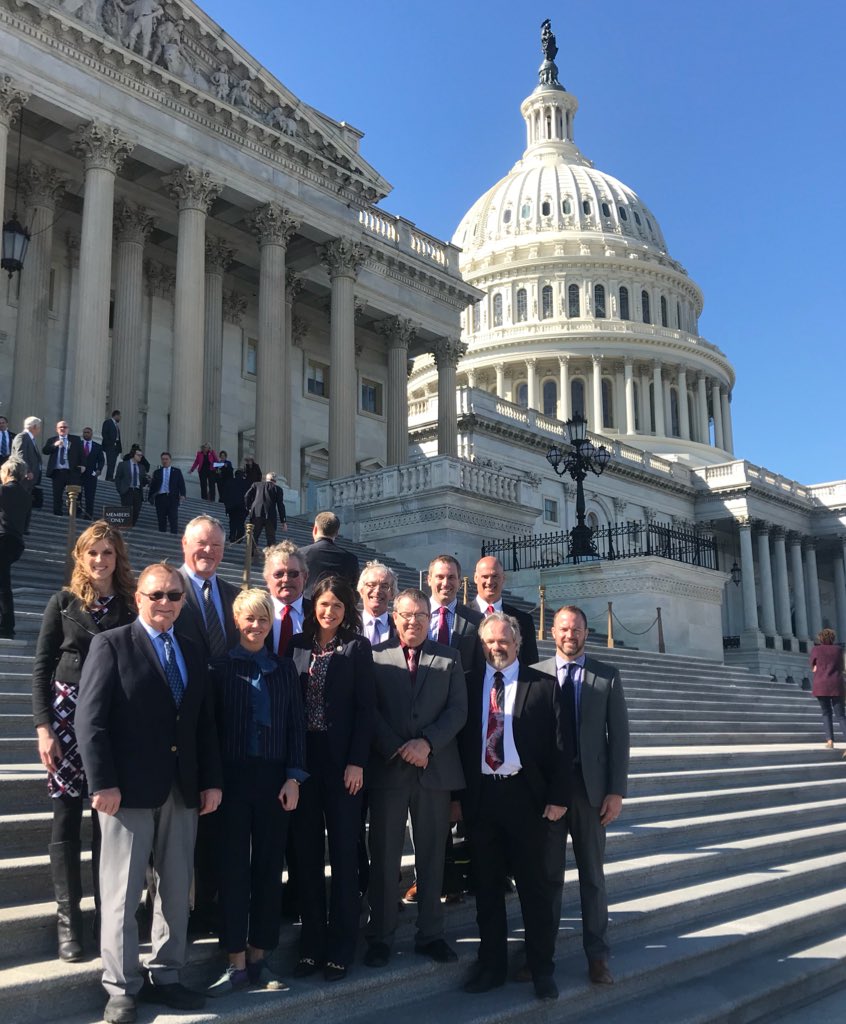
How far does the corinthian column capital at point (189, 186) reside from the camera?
2712 cm

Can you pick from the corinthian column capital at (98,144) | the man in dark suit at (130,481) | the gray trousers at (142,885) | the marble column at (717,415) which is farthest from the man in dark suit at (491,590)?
the marble column at (717,415)

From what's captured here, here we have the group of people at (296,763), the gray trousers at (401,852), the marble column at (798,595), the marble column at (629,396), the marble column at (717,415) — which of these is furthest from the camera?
the marble column at (717,415)

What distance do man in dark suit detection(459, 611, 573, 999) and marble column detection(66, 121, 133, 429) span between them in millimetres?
19337

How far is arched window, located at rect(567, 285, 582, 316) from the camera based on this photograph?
88.8 metres

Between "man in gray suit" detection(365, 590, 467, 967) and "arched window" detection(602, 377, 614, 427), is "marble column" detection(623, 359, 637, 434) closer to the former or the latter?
"arched window" detection(602, 377, 614, 427)

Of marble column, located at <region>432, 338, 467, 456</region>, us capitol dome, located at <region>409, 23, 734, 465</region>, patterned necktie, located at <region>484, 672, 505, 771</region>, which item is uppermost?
us capitol dome, located at <region>409, 23, 734, 465</region>

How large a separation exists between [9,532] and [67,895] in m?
5.51

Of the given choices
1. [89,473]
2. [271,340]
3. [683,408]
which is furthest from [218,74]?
[683,408]

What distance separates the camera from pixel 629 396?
83.9 metres

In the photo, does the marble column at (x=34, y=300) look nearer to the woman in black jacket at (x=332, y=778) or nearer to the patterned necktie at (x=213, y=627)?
the patterned necktie at (x=213, y=627)

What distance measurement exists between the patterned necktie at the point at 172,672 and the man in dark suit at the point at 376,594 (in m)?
1.78

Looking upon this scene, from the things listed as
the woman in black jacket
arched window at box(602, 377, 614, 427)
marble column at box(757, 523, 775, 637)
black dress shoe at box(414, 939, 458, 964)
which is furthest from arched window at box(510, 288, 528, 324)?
black dress shoe at box(414, 939, 458, 964)

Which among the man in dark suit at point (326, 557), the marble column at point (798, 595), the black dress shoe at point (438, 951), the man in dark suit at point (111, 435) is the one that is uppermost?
the marble column at point (798, 595)

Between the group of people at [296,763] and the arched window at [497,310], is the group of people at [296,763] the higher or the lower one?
the lower one
